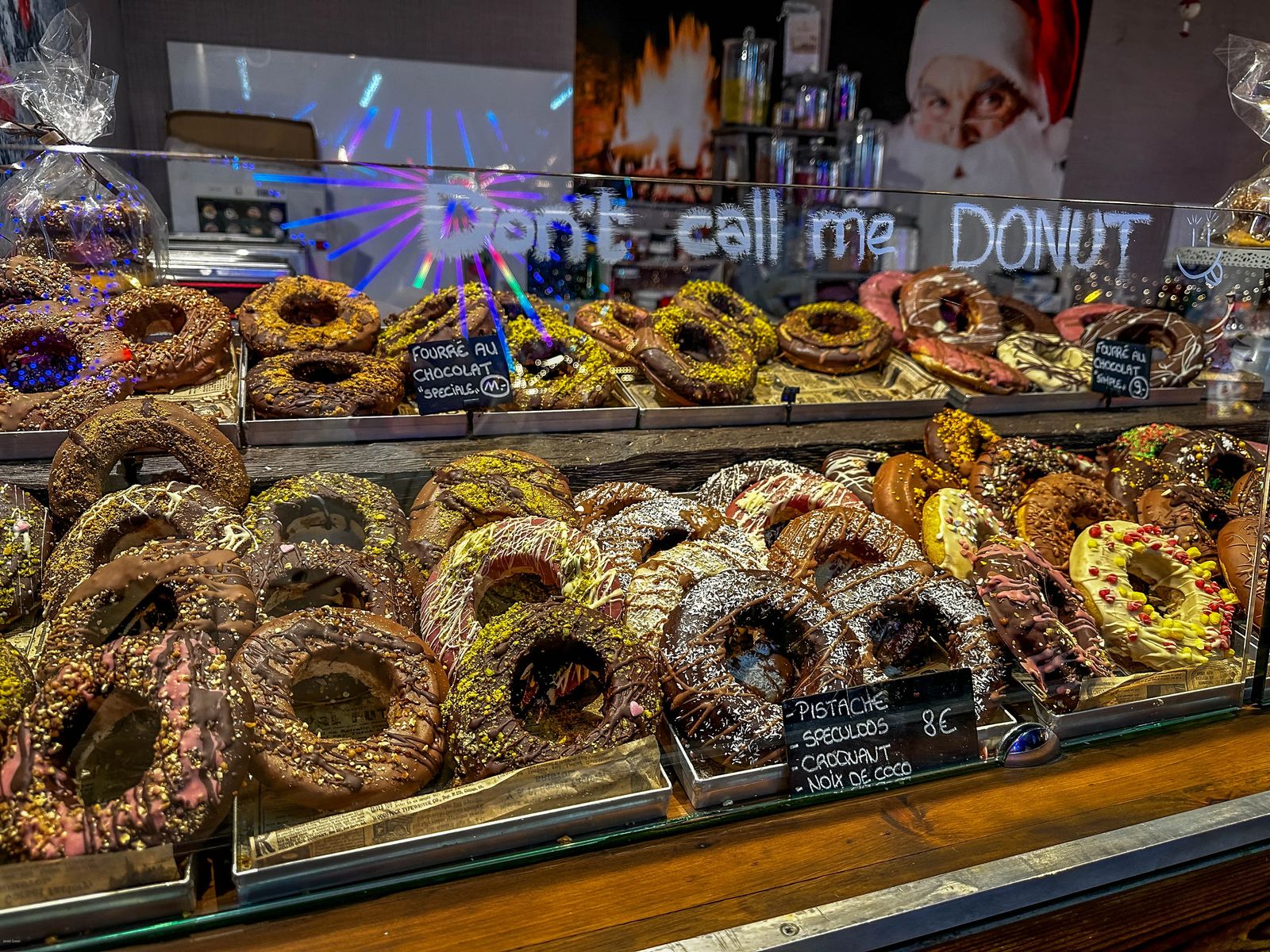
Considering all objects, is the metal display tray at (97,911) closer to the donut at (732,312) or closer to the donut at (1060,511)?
A: the donut at (1060,511)

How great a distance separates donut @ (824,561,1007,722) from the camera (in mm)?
1838

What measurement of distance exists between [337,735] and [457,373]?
1217 millimetres

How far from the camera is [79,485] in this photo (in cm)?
210

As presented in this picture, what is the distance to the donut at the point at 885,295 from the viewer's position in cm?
348

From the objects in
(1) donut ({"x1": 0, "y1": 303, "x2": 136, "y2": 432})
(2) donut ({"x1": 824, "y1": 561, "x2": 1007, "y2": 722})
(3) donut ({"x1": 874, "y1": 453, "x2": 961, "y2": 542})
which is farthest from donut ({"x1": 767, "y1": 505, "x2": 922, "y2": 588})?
(1) donut ({"x1": 0, "y1": 303, "x2": 136, "y2": 432})

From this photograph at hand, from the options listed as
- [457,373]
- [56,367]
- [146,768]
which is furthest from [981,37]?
[146,768]

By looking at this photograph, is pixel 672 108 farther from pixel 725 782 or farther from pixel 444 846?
pixel 444 846

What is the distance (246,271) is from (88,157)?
0.68 m

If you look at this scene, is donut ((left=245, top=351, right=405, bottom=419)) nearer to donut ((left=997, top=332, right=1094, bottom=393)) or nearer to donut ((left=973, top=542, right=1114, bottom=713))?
donut ((left=973, top=542, right=1114, bottom=713))

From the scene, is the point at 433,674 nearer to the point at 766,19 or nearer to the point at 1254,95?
the point at 1254,95

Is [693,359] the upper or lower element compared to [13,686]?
upper

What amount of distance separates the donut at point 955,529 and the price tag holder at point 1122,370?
40.6 inches

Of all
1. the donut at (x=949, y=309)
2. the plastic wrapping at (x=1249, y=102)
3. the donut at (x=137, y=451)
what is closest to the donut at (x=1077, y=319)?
the donut at (x=949, y=309)

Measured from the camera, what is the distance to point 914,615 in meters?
1.92
